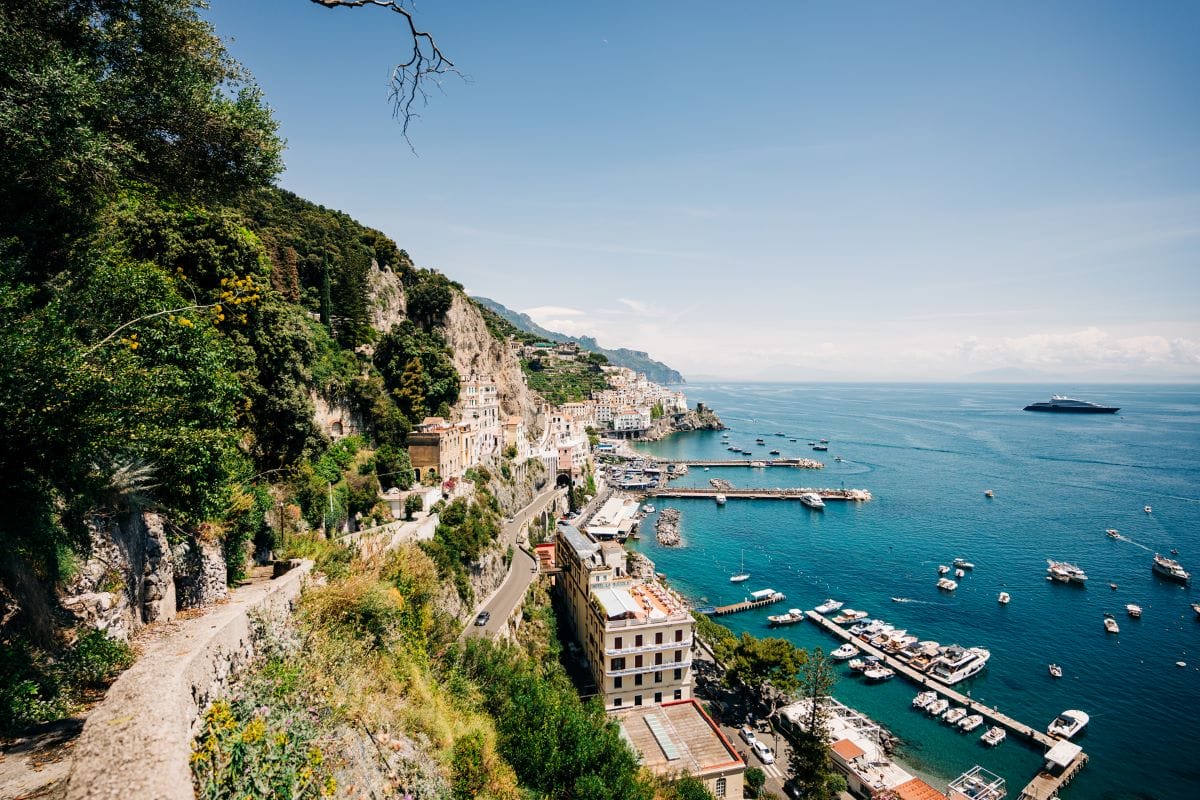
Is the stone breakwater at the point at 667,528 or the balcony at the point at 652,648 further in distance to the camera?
the stone breakwater at the point at 667,528

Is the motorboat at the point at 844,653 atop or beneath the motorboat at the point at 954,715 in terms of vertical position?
atop

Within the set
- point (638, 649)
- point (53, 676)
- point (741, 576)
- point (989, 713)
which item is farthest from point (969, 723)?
point (53, 676)

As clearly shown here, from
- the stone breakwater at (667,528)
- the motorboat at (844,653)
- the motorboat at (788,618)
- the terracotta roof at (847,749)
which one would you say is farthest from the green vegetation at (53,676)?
the stone breakwater at (667,528)

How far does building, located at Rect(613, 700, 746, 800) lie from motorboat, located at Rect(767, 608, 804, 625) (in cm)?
1268

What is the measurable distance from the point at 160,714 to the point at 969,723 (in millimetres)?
30351

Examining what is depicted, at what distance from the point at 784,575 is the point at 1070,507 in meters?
36.8

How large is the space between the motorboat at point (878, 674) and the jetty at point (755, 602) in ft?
26.7

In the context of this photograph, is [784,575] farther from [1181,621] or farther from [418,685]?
[418,685]

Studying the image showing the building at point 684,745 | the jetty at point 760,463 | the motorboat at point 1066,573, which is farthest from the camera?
the jetty at point 760,463

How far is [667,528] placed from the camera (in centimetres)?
4897

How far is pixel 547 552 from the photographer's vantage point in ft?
110

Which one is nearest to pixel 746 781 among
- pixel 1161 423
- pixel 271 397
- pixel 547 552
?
pixel 547 552

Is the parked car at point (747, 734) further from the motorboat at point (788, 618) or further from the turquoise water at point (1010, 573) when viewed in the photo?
the motorboat at point (788, 618)

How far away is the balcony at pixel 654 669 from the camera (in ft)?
70.9
